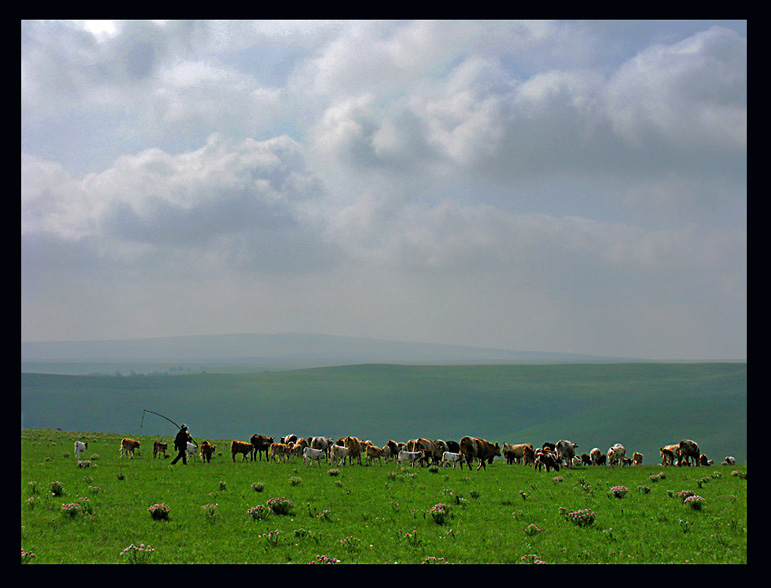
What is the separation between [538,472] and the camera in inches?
1299

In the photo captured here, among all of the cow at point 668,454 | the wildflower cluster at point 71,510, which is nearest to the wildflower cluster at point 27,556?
the wildflower cluster at point 71,510

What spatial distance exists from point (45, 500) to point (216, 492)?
246 inches

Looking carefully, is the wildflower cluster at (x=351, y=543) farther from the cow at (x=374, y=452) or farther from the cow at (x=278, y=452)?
the cow at (x=374, y=452)

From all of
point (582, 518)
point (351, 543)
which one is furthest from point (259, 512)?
point (582, 518)

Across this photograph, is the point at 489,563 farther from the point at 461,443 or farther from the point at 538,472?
the point at 461,443

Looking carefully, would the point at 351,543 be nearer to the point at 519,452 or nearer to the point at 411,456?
the point at 411,456

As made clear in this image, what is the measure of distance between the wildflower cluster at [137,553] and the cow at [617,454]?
1447 inches

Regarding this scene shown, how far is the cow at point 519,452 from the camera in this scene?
39.7 m

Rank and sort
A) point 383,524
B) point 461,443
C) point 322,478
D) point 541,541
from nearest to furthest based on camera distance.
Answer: point 541,541 < point 383,524 < point 322,478 < point 461,443

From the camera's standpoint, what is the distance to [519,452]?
132ft

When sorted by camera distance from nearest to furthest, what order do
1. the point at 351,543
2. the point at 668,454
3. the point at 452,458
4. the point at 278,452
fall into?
1. the point at 351,543
2. the point at 452,458
3. the point at 278,452
4. the point at 668,454

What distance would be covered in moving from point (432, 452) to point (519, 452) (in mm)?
6900

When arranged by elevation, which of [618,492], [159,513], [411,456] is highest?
[159,513]
